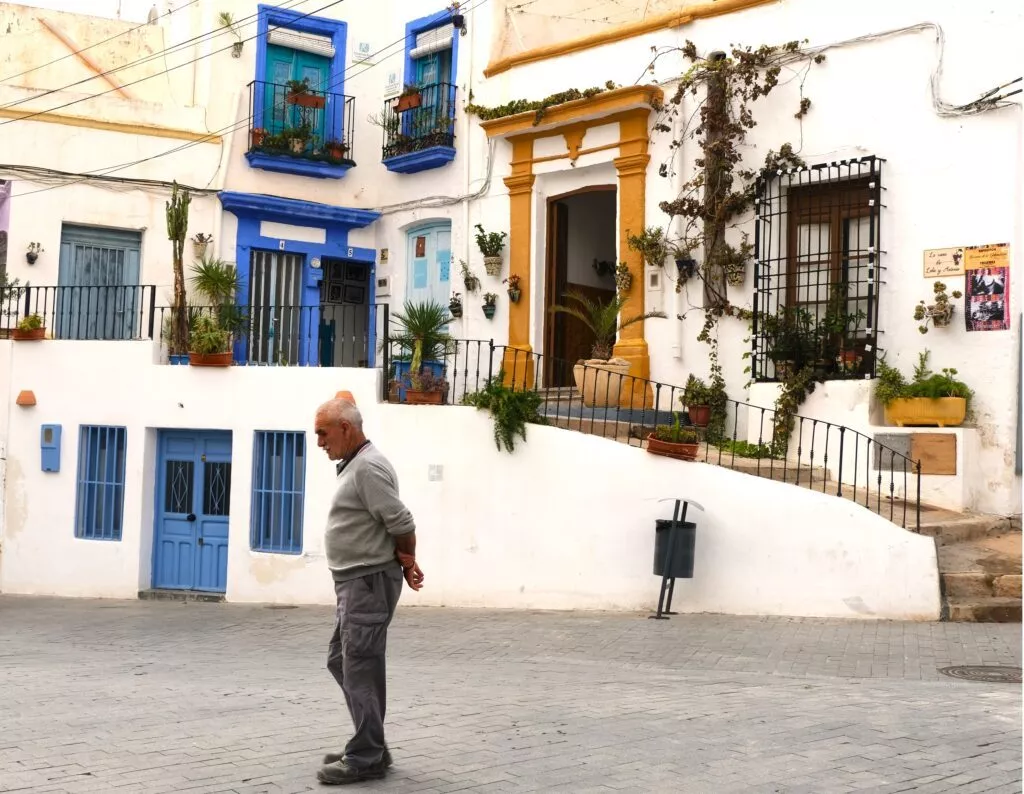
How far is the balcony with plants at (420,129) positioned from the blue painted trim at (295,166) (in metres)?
0.77

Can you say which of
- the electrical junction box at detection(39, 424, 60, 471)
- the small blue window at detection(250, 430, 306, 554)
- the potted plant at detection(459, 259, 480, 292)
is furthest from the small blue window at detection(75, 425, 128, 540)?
the potted plant at detection(459, 259, 480, 292)

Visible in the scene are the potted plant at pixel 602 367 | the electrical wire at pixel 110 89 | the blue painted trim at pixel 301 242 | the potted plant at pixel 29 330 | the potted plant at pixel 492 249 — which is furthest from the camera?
the blue painted trim at pixel 301 242

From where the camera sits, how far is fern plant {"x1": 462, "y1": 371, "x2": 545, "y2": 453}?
38.9 feet

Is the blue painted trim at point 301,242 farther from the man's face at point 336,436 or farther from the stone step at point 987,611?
the man's face at point 336,436

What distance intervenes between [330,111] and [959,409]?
1027cm

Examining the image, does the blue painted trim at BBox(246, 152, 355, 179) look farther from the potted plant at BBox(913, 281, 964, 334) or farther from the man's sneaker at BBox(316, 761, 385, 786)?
the man's sneaker at BBox(316, 761, 385, 786)

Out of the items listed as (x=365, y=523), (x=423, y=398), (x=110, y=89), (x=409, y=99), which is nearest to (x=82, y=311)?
(x=110, y=89)

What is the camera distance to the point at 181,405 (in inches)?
540

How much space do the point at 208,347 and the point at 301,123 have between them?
4.76m

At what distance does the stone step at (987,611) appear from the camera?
372 inches

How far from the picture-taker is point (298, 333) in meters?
16.2

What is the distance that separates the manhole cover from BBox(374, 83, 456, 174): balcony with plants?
10574 millimetres

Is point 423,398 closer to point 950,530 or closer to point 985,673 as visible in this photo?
point 950,530

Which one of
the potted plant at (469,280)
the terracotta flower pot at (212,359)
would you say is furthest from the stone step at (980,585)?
the terracotta flower pot at (212,359)
